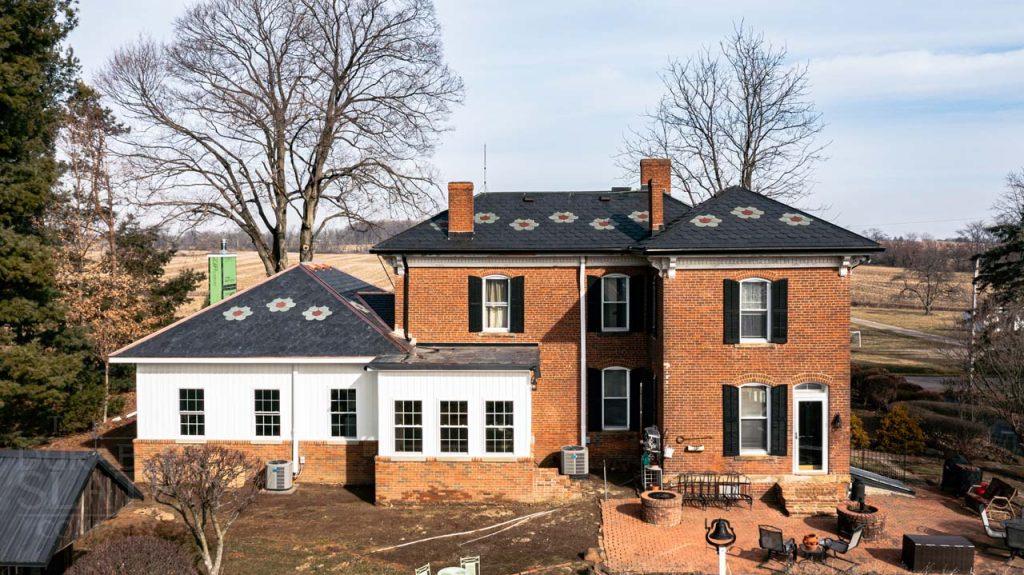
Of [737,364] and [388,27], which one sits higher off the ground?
[388,27]

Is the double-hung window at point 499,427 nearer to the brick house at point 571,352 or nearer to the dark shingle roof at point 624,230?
the brick house at point 571,352

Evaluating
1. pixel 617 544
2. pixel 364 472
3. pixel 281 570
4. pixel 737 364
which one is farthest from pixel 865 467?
pixel 281 570

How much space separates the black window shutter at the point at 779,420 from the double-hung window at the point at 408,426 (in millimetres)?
8836

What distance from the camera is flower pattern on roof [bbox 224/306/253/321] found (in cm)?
2076

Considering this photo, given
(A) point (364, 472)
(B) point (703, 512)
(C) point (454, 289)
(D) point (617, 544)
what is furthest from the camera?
(C) point (454, 289)

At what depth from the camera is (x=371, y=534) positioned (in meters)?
16.2

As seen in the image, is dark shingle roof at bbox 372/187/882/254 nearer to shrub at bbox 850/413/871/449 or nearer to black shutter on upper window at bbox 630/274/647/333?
black shutter on upper window at bbox 630/274/647/333

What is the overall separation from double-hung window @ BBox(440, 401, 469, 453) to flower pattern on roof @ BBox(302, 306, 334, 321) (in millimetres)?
4825

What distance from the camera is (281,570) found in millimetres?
14227

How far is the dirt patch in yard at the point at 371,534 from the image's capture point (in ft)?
47.6

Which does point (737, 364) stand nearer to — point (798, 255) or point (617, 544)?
point (798, 255)

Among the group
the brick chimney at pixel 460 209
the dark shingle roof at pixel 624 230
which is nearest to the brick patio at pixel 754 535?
the dark shingle roof at pixel 624 230

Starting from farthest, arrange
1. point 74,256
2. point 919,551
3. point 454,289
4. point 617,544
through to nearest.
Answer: point 74,256 < point 454,289 < point 617,544 < point 919,551

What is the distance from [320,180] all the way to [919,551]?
87.3ft
